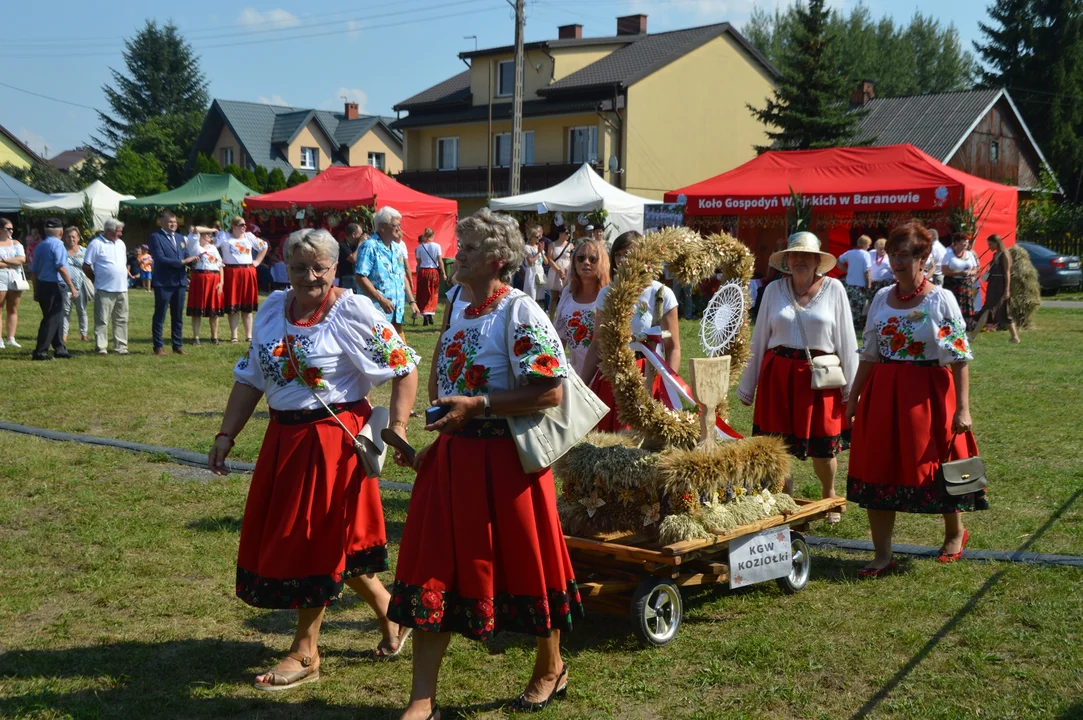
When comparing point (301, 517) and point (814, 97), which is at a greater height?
point (814, 97)

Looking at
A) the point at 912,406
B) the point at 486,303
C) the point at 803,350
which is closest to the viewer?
the point at 486,303

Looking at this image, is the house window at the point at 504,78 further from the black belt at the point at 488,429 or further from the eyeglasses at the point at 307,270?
the black belt at the point at 488,429

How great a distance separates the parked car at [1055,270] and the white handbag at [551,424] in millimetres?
28483

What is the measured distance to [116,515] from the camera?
6996 mm

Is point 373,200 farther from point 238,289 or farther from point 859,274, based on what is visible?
point 859,274

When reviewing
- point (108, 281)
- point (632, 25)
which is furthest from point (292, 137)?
point (108, 281)

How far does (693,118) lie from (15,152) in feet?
140

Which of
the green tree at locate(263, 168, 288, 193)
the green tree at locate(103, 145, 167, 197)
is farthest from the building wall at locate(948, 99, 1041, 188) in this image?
the green tree at locate(103, 145, 167, 197)

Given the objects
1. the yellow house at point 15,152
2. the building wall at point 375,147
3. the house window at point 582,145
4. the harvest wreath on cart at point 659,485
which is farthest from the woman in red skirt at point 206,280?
the yellow house at point 15,152

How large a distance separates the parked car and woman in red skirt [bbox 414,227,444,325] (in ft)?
56.8

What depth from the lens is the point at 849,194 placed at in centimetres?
2191

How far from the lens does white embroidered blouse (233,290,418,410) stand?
4.34 metres

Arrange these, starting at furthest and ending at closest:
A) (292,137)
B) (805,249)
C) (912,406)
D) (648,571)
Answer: (292,137) → (805,249) → (912,406) → (648,571)

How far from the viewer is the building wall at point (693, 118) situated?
1558 inches
